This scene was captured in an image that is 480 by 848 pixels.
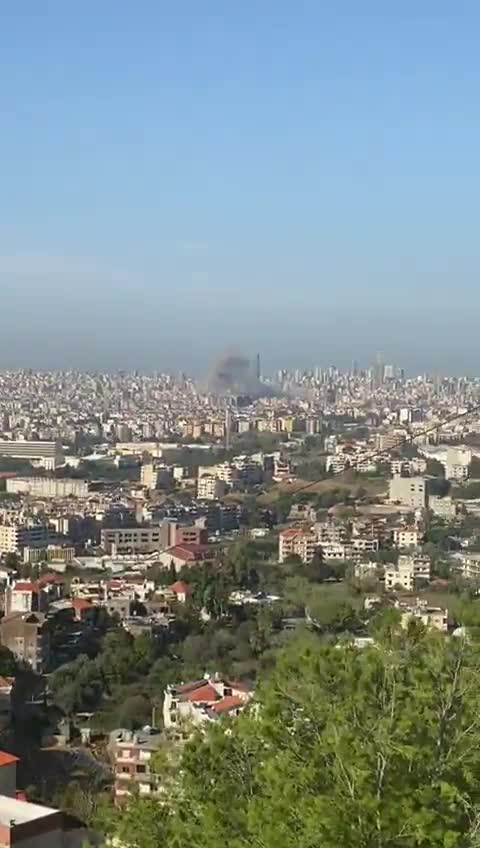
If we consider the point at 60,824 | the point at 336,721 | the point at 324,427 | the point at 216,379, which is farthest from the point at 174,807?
the point at 216,379

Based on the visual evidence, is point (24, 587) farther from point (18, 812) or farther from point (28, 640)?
point (18, 812)

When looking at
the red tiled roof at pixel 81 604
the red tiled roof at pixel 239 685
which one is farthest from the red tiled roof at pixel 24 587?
the red tiled roof at pixel 239 685

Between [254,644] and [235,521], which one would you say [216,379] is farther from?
[254,644]

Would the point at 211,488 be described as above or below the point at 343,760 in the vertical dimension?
below

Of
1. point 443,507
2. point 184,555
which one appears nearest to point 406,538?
point 184,555

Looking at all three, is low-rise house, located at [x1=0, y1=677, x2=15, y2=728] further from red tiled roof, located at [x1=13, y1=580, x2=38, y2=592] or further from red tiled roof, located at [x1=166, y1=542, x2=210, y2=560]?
red tiled roof, located at [x1=166, y1=542, x2=210, y2=560]

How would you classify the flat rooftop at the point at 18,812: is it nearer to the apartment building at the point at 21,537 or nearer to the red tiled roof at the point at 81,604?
the red tiled roof at the point at 81,604
